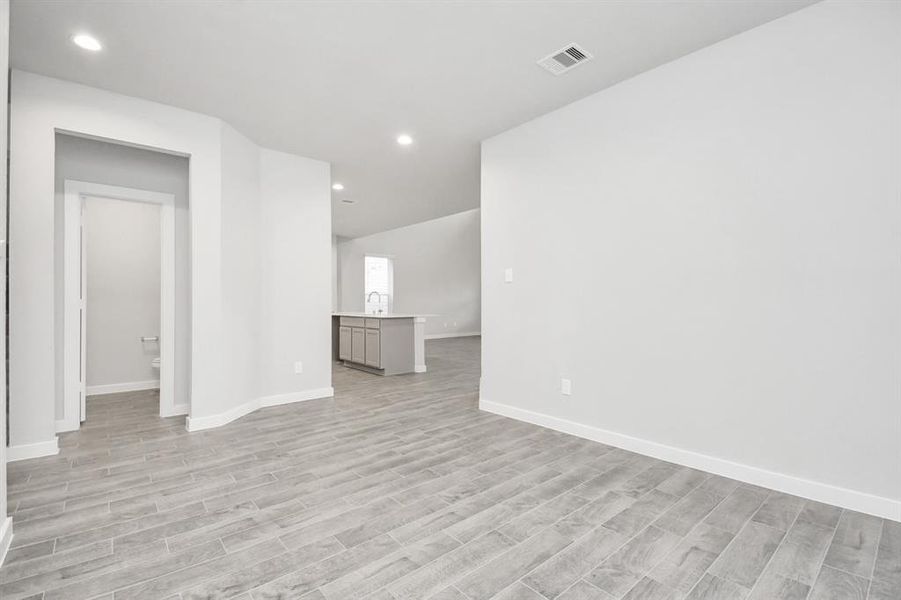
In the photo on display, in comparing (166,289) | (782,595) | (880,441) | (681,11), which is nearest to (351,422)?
(166,289)

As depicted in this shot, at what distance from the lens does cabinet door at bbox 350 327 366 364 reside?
22.1 feet

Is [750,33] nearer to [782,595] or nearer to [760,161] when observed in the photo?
[760,161]

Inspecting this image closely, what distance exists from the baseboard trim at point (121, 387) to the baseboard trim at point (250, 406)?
202 cm

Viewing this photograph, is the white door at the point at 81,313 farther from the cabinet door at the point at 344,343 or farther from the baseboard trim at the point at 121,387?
the cabinet door at the point at 344,343

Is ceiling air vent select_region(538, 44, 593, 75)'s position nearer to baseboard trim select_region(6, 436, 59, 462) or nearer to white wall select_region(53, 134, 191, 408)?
white wall select_region(53, 134, 191, 408)

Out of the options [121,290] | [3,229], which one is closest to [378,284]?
[121,290]

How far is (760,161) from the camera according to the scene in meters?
2.57

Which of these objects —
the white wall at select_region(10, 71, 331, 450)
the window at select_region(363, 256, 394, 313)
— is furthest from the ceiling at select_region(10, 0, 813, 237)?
the window at select_region(363, 256, 394, 313)


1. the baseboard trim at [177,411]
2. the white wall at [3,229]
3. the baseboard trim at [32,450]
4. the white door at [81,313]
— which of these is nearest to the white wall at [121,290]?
the white door at [81,313]

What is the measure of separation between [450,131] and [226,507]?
354 cm

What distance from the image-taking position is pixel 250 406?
13.9 feet

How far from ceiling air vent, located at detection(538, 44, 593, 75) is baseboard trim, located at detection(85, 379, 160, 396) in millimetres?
5745

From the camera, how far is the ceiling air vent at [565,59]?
281cm

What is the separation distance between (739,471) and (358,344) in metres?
5.39
